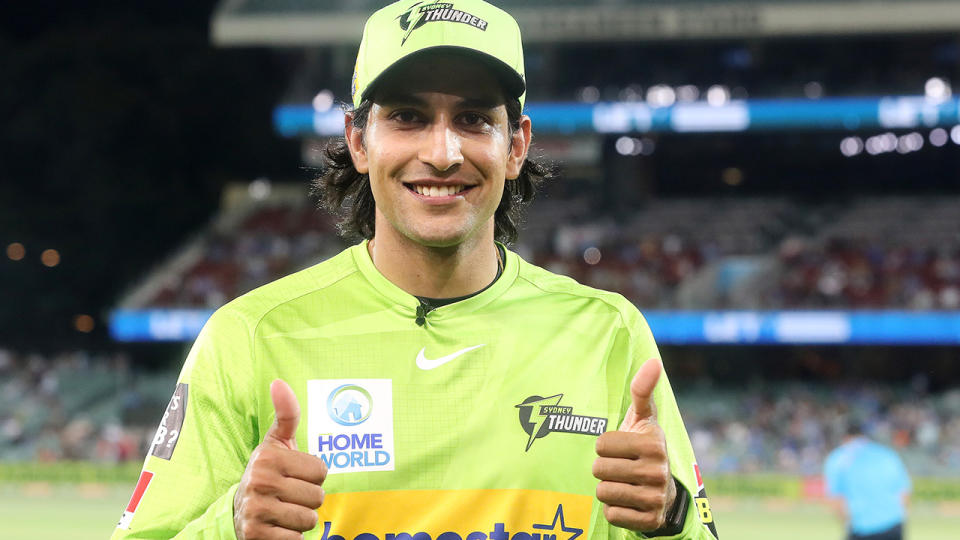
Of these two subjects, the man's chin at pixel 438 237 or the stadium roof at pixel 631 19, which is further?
the stadium roof at pixel 631 19

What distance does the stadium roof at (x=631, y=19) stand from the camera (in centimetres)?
2619

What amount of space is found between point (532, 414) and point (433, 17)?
0.86m

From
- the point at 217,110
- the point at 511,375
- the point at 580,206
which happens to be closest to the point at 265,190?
the point at 217,110

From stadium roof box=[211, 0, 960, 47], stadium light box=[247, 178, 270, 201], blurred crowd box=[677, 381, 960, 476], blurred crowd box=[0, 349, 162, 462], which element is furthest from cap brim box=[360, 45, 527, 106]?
stadium light box=[247, 178, 270, 201]

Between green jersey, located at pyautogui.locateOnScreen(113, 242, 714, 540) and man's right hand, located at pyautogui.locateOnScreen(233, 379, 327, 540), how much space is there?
26cm

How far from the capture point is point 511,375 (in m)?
2.75

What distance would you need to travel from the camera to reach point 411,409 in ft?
8.75

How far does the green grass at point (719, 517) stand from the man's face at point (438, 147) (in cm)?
1479

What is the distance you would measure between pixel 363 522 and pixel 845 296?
24.1 m

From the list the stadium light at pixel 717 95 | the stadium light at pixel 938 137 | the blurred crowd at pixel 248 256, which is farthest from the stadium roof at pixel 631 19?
the blurred crowd at pixel 248 256

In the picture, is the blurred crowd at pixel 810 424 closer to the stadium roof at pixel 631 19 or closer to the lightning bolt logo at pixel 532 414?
the stadium roof at pixel 631 19

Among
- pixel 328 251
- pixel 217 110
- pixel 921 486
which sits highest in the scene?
pixel 217 110

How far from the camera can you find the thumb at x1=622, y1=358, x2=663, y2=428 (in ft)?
7.70

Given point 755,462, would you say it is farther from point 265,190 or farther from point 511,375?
point 511,375
